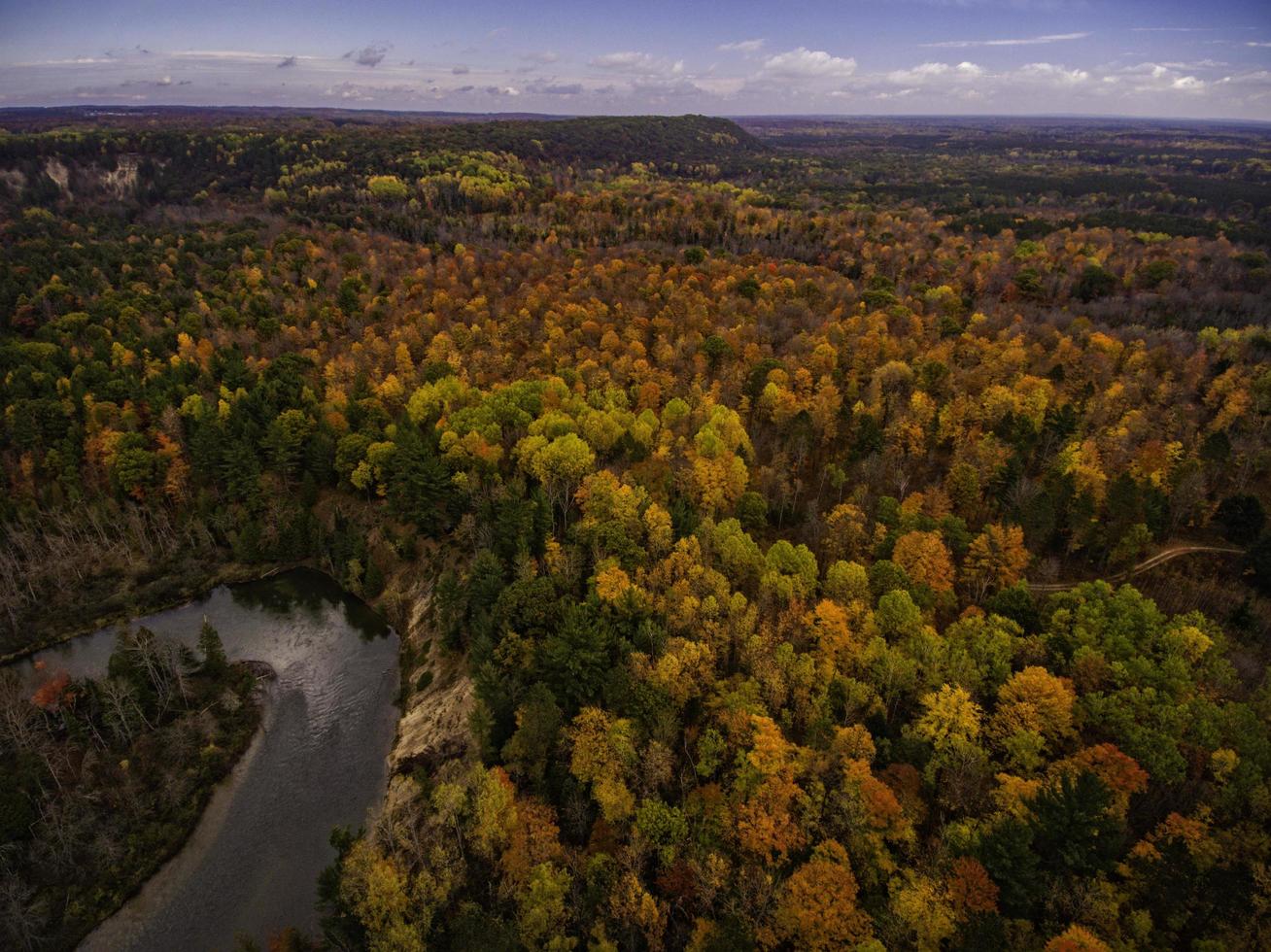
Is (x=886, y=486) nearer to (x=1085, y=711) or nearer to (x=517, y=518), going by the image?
(x=1085, y=711)

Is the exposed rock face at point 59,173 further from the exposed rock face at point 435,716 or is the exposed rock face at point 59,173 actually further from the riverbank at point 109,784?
the exposed rock face at point 435,716

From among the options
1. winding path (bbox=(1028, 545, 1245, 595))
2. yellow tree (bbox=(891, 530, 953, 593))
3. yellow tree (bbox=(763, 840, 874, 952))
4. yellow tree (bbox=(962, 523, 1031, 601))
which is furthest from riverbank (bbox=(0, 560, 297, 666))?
winding path (bbox=(1028, 545, 1245, 595))

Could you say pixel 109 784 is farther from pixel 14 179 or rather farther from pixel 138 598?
pixel 14 179

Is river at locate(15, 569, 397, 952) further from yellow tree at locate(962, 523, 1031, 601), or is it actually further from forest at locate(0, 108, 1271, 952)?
yellow tree at locate(962, 523, 1031, 601)

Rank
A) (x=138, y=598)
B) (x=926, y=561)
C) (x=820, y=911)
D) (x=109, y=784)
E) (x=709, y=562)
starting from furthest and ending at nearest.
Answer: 1. (x=138, y=598)
2. (x=709, y=562)
3. (x=926, y=561)
4. (x=109, y=784)
5. (x=820, y=911)

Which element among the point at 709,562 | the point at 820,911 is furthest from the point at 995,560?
the point at 820,911

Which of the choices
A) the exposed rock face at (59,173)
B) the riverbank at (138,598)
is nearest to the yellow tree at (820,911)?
the riverbank at (138,598)
